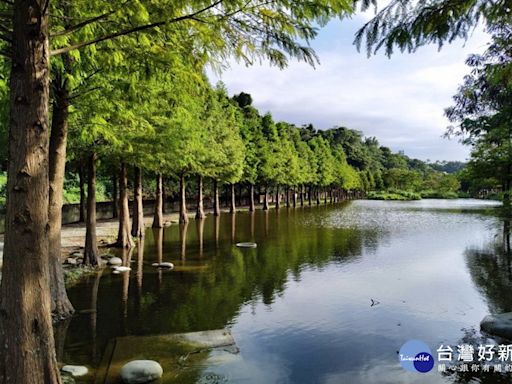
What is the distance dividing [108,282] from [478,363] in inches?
411

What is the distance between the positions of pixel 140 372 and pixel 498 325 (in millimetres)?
7544

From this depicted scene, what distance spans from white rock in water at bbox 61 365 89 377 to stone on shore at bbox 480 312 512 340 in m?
8.23

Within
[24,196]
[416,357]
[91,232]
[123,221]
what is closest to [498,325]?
[416,357]

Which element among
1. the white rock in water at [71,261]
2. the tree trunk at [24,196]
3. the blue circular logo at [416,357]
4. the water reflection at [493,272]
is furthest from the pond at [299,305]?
the tree trunk at [24,196]

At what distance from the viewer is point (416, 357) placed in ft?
26.9

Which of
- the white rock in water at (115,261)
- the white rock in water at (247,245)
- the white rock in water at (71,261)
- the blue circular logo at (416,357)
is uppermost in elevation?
the white rock in water at (71,261)

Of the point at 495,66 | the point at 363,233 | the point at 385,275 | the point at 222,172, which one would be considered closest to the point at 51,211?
the point at 495,66

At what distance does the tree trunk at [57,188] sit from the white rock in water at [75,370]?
285 centimetres

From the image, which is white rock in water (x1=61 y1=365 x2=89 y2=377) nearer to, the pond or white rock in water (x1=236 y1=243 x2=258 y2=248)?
the pond

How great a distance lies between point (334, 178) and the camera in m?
71.1

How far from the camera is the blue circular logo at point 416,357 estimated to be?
775 centimetres

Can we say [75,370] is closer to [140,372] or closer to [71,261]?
[140,372]

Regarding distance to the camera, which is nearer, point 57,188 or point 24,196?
point 24,196

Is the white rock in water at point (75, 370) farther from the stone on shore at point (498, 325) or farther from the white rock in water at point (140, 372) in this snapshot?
the stone on shore at point (498, 325)
